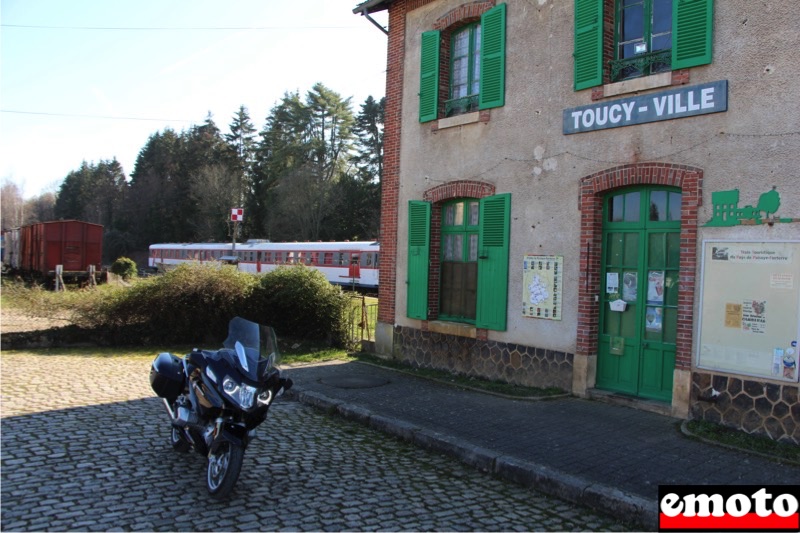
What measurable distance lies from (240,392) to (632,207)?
5722 mm

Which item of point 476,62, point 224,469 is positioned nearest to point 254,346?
point 224,469

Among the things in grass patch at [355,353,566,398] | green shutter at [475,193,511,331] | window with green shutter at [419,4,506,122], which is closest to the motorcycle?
grass patch at [355,353,566,398]

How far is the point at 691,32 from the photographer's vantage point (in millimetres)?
7109

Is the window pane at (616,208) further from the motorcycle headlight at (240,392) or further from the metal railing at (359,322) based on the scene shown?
the metal railing at (359,322)

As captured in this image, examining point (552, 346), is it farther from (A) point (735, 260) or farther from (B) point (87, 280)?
(B) point (87, 280)

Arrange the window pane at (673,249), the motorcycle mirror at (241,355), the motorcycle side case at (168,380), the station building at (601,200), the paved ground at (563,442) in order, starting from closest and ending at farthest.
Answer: the motorcycle mirror at (241,355)
the paved ground at (563,442)
the motorcycle side case at (168,380)
the station building at (601,200)
the window pane at (673,249)

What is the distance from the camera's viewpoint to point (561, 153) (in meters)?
8.53

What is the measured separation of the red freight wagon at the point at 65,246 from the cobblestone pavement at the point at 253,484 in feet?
72.8

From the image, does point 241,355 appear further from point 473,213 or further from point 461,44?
point 461,44

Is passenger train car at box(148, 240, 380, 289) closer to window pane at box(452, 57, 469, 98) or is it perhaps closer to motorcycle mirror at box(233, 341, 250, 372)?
window pane at box(452, 57, 469, 98)

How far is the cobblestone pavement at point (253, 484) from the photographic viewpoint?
4.38 meters

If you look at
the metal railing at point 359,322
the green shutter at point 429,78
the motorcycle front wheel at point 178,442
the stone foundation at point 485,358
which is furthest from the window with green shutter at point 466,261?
the motorcycle front wheel at point 178,442

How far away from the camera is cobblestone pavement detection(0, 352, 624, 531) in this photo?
438cm

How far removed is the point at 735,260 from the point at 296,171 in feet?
147
